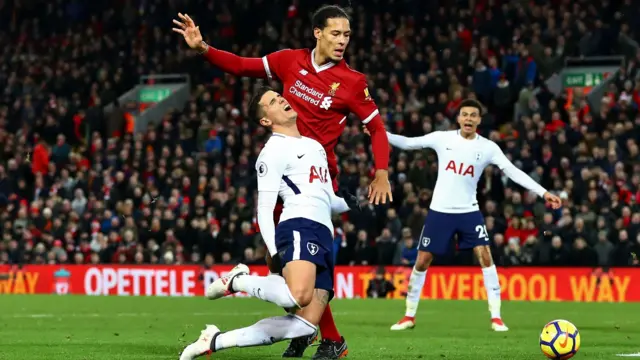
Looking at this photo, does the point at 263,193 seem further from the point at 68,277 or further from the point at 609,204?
the point at 68,277

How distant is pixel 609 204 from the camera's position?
2262 centimetres

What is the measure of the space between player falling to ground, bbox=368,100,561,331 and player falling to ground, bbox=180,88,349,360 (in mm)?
5150

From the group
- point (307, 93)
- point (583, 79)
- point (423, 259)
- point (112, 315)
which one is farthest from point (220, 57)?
point (583, 79)

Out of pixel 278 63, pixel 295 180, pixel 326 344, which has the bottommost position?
pixel 326 344

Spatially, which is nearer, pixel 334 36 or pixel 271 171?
pixel 271 171

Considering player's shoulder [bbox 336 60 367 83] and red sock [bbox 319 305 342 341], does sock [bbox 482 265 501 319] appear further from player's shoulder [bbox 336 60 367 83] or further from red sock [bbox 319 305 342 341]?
→ player's shoulder [bbox 336 60 367 83]

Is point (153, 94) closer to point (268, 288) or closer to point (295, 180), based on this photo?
point (295, 180)

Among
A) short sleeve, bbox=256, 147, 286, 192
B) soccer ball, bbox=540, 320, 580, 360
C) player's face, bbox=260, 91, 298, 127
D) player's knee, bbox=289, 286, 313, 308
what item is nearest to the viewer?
player's knee, bbox=289, 286, 313, 308

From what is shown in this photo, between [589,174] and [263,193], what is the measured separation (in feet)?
50.1

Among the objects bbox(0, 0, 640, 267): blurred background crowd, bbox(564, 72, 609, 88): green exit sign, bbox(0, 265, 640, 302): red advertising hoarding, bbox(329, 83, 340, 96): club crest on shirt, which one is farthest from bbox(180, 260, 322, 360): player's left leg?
bbox(564, 72, 609, 88): green exit sign

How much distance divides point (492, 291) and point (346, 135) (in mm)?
13295

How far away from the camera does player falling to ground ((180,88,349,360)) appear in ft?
28.3

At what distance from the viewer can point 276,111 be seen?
367 inches

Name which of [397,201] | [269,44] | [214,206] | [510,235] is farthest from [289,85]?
[269,44]
